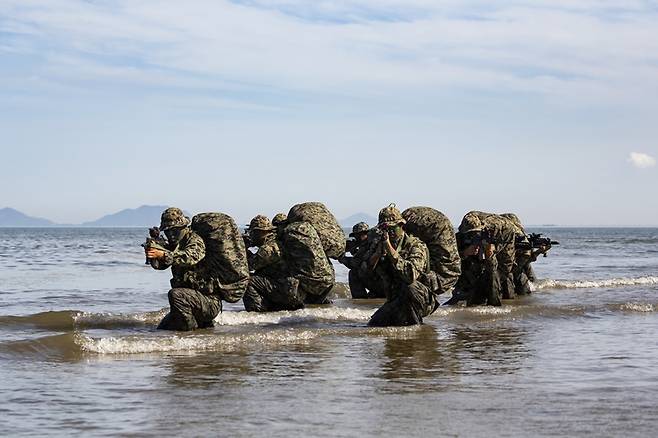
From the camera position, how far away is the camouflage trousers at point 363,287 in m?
19.5

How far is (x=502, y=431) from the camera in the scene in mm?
7168

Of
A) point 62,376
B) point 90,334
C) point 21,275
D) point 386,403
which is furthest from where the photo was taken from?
point 21,275

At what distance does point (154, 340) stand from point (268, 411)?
13.4 feet

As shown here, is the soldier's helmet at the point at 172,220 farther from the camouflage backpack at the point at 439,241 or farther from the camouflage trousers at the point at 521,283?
the camouflage trousers at the point at 521,283

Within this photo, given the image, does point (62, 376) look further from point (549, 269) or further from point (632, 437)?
point (549, 269)

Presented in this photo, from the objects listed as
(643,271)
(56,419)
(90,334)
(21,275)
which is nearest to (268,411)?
(56,419)

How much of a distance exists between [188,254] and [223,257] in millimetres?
701

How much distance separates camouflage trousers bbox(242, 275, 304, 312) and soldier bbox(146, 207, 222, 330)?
2882mm

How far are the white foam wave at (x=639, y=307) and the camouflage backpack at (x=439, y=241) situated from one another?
3.35 meters

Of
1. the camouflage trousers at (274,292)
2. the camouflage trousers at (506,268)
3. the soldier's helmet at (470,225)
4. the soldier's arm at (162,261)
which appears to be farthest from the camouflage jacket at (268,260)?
the camouflage trousers at (506,268)

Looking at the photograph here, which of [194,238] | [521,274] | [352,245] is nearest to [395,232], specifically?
[194,238]

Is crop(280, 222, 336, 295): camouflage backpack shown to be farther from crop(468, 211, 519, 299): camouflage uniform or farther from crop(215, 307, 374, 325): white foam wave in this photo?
crop(468, 211, 519, 299): camouflage uniform

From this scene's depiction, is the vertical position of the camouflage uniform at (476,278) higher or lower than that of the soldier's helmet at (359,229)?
lower

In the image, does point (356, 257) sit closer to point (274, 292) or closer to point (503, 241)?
point (503, 241)
